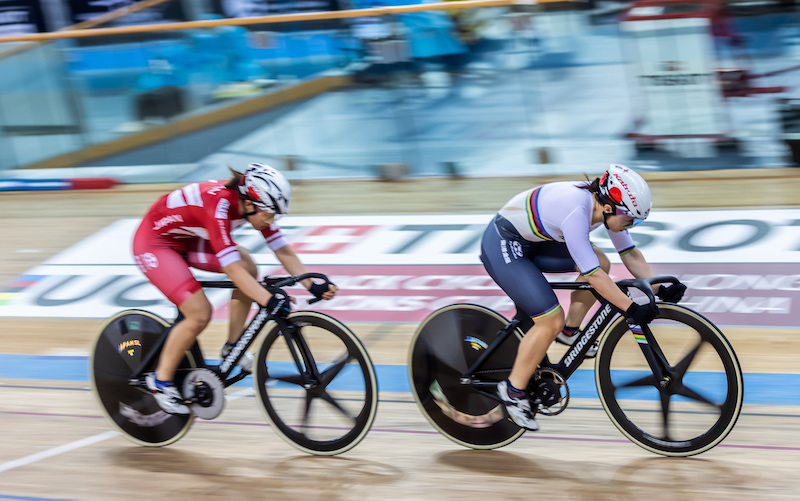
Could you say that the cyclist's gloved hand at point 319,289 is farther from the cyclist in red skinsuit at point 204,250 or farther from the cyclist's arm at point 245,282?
the cyclist's arm at point 245,282

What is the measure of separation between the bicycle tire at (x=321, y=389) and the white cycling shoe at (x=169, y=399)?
0.36 m

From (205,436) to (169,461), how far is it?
0.25m

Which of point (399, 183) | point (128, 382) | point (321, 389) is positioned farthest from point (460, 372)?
point (399, 183)

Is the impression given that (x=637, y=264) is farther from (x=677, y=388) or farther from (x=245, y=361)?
(x=245, y=361)

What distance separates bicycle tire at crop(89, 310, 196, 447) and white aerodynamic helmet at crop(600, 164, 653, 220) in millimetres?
2055

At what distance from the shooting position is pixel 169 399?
3.68m

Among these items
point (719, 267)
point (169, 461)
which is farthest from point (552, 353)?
point (169, 461)

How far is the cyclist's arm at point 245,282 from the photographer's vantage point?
3.34 m

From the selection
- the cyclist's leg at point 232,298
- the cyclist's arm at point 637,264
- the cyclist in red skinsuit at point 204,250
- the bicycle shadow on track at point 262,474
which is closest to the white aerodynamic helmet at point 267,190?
the cyclist in red skinsuit at point 204,250

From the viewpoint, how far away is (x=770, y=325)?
178 inches

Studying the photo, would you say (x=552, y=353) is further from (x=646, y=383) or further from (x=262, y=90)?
(x=262, y=90)

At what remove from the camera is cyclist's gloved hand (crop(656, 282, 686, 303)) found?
310cm

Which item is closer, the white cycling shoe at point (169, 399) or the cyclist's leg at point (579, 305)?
the cyclist's leg at point (579, 305)

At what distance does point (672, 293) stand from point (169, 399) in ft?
7.04
